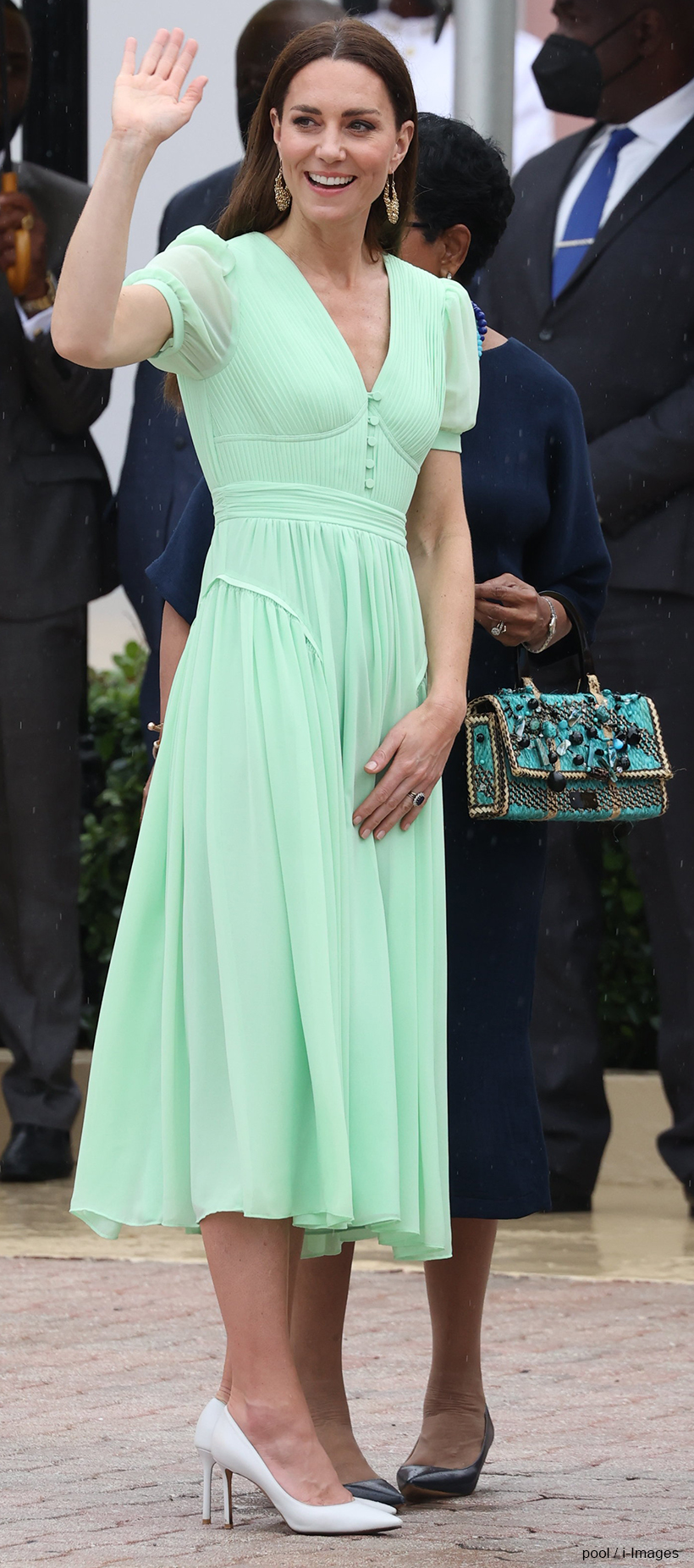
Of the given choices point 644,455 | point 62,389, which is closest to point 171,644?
point 644,455

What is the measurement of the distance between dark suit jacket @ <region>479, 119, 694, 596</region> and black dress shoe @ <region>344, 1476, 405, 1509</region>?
10.5 feet

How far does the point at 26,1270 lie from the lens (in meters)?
5.11

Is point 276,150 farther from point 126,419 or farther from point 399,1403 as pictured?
point 126,419

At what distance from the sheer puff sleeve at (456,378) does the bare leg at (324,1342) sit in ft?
4.09

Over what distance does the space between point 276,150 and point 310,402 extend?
449 millimetres

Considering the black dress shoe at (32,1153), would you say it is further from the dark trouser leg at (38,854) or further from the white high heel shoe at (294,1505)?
the white high heel shoe at (294,1505)

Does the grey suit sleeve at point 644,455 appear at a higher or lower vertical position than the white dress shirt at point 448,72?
lower

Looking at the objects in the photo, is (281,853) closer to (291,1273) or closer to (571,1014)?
(291,1273)

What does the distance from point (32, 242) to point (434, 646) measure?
347 cm

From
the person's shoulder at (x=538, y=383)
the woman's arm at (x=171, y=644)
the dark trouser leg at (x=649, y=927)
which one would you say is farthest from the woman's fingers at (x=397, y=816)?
the dark trouser leg at (x=649, y=927)

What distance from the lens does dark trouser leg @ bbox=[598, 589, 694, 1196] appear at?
580 cm

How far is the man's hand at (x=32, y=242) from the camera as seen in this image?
20.4ft

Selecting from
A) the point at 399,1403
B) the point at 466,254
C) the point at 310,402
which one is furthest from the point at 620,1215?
the point at 310,402

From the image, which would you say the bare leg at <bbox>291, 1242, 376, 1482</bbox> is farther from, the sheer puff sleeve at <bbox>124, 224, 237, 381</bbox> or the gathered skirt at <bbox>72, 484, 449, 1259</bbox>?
the sheer puff sleeve at <bbox>124, 224, 237, 381</bbox>
